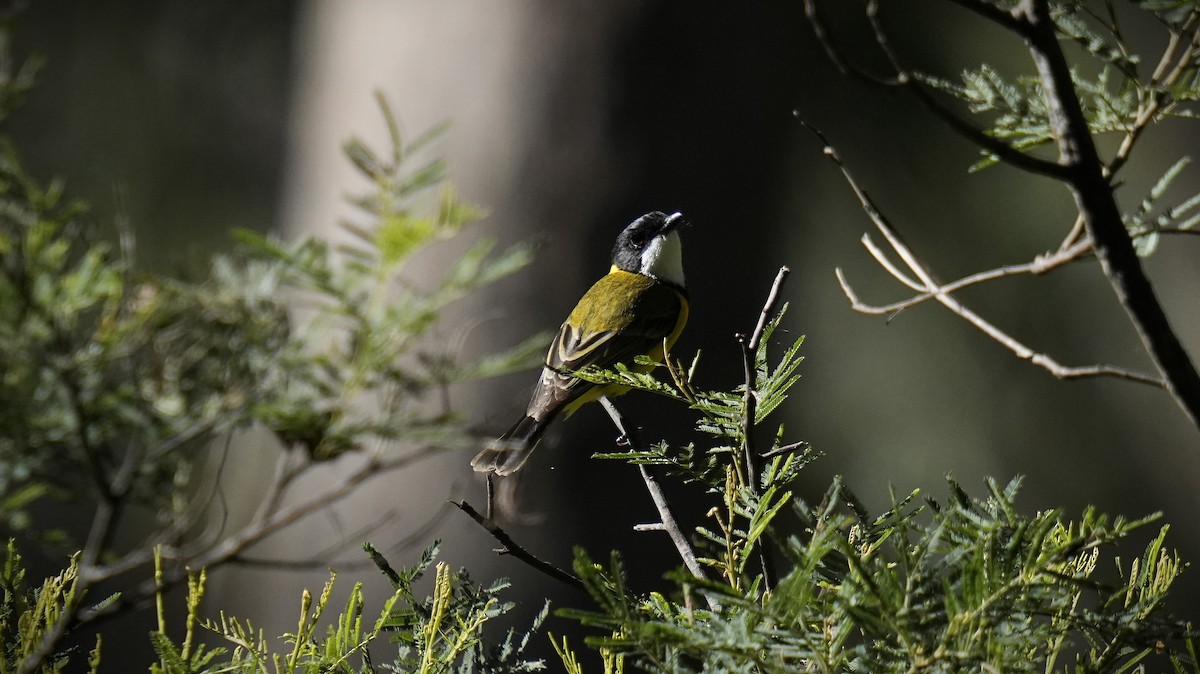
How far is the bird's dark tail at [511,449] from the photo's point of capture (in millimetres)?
1216

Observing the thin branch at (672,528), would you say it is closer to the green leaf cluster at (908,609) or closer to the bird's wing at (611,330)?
the green leaf cluster at (908,609)

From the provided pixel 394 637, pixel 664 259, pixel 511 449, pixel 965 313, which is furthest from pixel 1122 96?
pixel 664 259

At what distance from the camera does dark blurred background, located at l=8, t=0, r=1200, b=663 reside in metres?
3.02

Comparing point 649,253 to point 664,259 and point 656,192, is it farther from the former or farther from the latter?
point 656,192

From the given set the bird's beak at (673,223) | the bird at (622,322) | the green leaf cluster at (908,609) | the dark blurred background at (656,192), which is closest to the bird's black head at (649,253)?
the bird at (622,322)

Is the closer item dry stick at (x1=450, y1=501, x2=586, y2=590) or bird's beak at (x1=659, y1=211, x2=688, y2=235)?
dry stick at (x1=450, y1=501, x2=586, y2=590)

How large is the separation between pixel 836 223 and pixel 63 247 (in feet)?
17.3

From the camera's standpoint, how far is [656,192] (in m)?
2.85

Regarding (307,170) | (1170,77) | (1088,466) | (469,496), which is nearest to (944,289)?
(1170,77)

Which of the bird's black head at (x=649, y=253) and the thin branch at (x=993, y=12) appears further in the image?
the bird's black head at (x=649, y=253)

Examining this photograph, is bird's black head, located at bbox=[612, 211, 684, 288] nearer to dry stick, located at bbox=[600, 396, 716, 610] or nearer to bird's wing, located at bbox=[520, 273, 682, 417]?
bird's wing, located at bbox=[520, 273, 682, 417]

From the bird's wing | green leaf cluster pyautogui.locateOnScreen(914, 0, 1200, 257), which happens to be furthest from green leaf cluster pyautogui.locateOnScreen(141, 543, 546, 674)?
the bird's wing

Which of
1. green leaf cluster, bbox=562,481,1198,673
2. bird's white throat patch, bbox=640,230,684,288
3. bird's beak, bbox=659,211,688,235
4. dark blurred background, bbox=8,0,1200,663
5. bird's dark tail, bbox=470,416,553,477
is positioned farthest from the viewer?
dark blurred background, bbox=8,0,1200,663

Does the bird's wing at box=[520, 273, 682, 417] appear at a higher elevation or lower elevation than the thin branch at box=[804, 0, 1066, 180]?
lower
